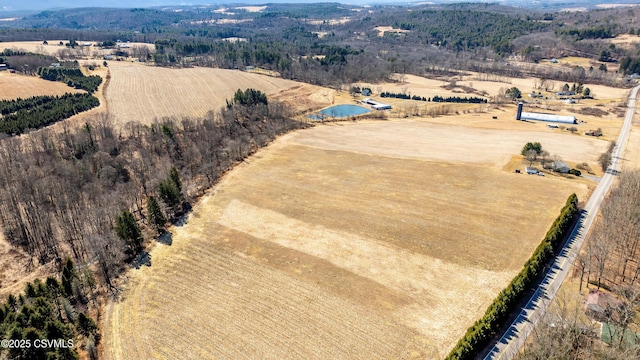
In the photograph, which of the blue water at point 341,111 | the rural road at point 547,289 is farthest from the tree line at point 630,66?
the rural road at point 547,289

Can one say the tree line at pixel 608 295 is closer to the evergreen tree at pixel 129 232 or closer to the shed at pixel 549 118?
the evergreen tree at pixel 129 232

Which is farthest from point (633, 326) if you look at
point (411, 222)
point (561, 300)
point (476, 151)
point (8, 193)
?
point (8, 193)

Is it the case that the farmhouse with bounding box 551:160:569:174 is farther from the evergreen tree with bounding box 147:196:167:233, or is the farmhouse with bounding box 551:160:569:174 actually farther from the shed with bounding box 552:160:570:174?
the evergreen tree with bounding box 147:196:167:233

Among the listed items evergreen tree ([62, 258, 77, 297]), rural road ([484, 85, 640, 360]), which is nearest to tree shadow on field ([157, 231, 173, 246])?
evergreen tree ([62, 258, 77, 297])

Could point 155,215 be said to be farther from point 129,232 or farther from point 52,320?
point 52,320

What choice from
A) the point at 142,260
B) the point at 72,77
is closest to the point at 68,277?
the point at 142,260

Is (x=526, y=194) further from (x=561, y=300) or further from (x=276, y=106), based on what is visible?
(x=276, y=106)
